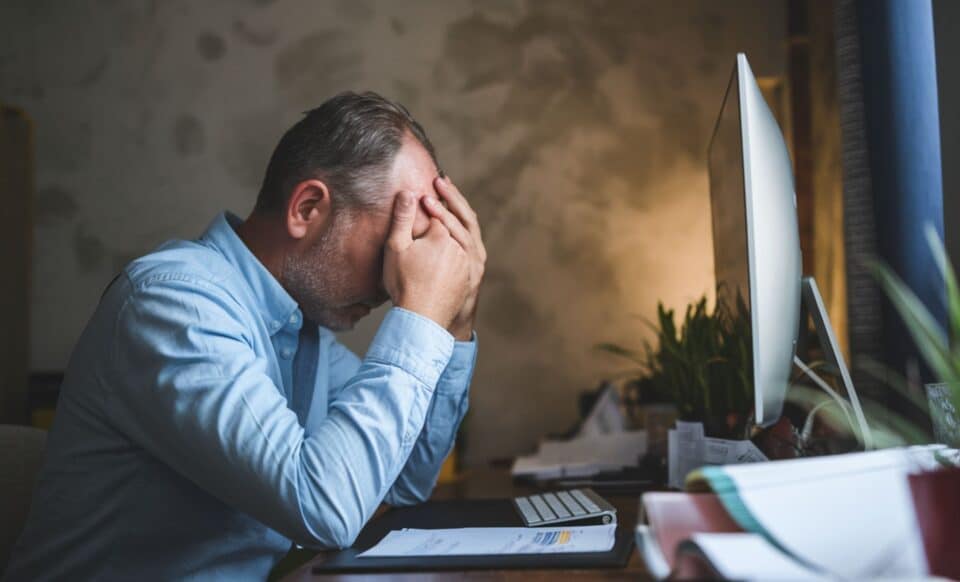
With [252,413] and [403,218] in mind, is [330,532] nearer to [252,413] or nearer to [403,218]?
[252,413]

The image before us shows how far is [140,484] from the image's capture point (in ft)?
3.62

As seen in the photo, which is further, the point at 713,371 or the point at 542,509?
the point at 713,371

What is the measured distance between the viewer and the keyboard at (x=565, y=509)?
109cm

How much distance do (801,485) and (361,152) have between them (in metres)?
0.93

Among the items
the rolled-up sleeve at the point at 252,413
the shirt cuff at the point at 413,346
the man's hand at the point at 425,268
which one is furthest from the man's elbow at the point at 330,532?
the man's hand at the point at 425,268

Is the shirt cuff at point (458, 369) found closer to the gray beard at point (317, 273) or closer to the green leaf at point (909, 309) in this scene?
the gray beard at point (317, 273)

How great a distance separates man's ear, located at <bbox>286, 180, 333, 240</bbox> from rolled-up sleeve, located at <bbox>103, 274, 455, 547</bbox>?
23 centimetres

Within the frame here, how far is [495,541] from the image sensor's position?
1.00 m

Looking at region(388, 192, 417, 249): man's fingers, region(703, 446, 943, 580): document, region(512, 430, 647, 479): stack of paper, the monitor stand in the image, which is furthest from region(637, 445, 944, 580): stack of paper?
region(512, 430, 647, 479): stack of paper

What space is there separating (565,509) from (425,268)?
412 mm

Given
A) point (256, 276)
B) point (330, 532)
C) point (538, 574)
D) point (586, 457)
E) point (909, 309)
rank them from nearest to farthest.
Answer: point (538, 574) → point (330, 532) → point (909, 309) → point (256, 276) → point (586, 457)

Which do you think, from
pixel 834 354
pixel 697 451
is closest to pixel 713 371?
pixel 697 451

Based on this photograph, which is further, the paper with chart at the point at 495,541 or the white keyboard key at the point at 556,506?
the white keyboard key at the point at 556,506

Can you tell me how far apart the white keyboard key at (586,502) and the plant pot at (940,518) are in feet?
1.83
